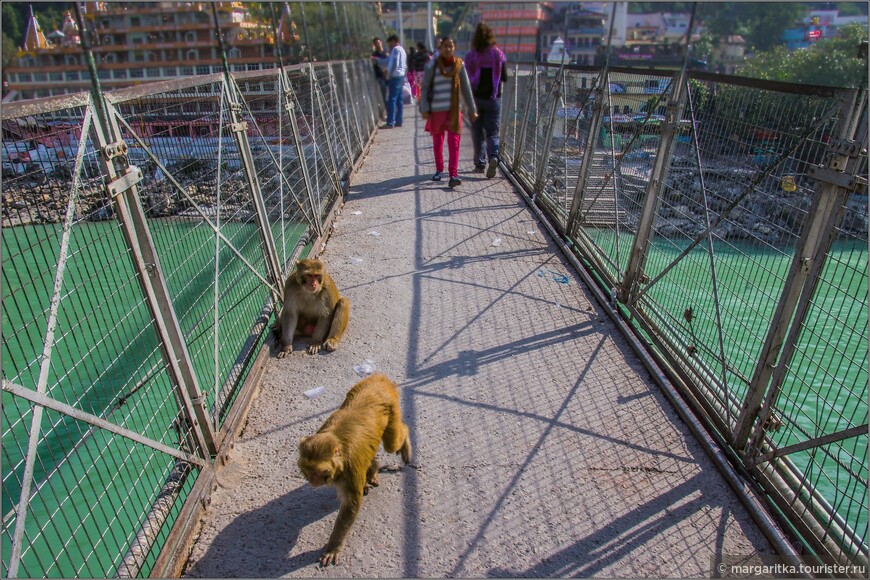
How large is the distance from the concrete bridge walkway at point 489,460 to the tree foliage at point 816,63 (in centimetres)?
247

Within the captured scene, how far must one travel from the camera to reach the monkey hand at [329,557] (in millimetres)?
2900

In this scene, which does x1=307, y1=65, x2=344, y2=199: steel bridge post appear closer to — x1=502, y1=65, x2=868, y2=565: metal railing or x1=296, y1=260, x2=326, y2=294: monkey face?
x1=296, y1=260, x2=326, y2=294: monkey face

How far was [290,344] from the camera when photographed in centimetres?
488

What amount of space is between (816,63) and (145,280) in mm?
5382

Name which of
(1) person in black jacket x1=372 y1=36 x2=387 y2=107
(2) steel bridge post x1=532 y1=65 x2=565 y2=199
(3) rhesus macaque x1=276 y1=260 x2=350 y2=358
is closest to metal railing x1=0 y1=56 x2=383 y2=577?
(3) rhesus macaque x1=276 y1=260 x2=350 y2=358

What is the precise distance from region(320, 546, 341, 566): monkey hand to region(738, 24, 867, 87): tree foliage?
4124mm

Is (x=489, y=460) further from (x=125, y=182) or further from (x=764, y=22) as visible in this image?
(x=764, y=22)

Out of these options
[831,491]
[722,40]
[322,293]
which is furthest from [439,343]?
[722,40]

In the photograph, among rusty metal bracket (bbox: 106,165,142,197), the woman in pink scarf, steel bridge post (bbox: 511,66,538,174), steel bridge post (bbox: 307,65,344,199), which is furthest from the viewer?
steel bridge post (bbox: 511,66,538,174)

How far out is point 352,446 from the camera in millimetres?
2947

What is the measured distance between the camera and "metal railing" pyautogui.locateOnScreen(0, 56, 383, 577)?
2492mm

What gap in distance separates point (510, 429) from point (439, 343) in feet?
4.06

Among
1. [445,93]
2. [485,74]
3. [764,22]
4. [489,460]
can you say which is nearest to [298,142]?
[445,93]

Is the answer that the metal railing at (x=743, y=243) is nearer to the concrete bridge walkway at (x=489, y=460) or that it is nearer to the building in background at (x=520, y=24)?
the concrete bridge walkway at (x=489, y=460)
